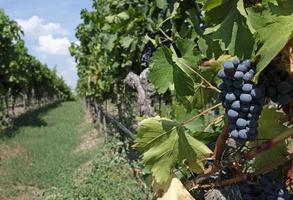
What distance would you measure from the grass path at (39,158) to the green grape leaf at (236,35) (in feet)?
28.4

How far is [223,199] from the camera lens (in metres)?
1.94

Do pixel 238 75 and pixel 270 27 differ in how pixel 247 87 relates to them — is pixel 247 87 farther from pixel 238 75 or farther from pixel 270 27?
pixel 270 27

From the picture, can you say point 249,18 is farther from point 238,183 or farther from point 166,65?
point 238,183

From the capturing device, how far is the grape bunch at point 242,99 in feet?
4.91

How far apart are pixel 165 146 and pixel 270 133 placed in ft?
1.29

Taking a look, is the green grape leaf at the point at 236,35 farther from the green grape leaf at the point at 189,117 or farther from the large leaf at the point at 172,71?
the green grape leaf at the point at 189,117

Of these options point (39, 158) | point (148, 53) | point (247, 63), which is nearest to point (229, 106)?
point (247, 63)

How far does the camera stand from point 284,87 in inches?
59.2

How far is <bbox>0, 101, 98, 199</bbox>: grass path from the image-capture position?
10.7 meters

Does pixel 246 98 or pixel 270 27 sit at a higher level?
pixel 270 27

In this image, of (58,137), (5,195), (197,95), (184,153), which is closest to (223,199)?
(184,153)

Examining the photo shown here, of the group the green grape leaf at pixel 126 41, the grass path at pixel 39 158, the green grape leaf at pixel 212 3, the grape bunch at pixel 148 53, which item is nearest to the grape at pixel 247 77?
the green grape leaf at pixel 212 3

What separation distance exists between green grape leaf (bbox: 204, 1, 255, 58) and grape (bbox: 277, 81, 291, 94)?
0.42 feet

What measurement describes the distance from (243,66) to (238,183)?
618 mm
